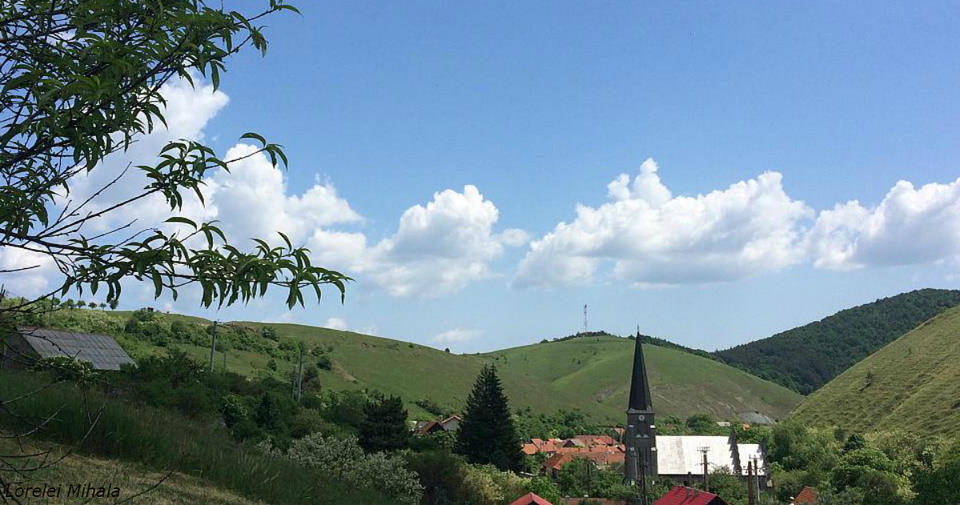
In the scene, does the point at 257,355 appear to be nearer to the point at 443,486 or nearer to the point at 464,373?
the point at 464,373

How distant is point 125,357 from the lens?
48281mm

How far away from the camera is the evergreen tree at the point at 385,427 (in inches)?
1983

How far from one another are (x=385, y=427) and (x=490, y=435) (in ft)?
47.3

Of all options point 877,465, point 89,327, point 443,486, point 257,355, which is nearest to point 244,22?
point 443,486

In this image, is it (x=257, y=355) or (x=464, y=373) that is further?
(x=464, y=373)

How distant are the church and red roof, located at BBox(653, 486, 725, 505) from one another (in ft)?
81.5

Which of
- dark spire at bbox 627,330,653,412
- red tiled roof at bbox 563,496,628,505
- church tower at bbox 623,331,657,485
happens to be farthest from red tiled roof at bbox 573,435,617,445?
red tiled roof at bbox 563,496,628,505

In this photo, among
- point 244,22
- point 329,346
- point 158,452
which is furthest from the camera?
point 329,346

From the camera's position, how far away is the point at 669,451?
95938 mm

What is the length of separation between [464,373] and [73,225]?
553 ft

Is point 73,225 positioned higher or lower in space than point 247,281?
higher

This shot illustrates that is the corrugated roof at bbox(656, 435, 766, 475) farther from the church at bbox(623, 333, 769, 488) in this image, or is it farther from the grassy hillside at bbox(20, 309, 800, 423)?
the grassy hillside at bbox(20, 309, 800, 423)

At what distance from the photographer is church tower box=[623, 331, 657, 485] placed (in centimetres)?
8756

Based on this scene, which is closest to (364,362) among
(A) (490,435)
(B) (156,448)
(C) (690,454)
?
(C) (690,454)
